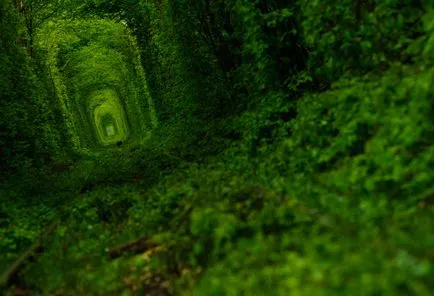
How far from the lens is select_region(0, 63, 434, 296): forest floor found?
3053mm

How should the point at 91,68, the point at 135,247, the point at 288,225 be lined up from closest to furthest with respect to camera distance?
the point at 288,225 → the point at 135,247 → the point at 91,68

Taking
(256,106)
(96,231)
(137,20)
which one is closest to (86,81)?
(137,20)

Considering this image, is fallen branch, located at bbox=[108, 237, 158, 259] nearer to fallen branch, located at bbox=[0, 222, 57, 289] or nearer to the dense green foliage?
the dense green foliage

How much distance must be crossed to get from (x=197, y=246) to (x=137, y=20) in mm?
21305

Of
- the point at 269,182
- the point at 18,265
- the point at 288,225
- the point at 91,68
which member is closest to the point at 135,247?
the point at 18,265

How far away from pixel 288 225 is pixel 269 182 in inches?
67.6

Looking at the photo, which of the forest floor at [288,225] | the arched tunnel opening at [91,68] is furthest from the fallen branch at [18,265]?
the arched tunnel opening at [91,68]

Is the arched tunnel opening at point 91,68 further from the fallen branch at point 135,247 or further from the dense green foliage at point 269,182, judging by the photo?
the fallen branch at point 135,247

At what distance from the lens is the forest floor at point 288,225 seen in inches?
120

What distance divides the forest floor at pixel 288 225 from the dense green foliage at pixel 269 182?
19mm

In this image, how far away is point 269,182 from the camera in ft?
19.6

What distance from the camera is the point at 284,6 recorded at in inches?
362

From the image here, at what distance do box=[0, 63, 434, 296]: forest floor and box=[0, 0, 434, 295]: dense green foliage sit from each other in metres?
0.02

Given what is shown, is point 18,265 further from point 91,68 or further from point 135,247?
point 91,68
